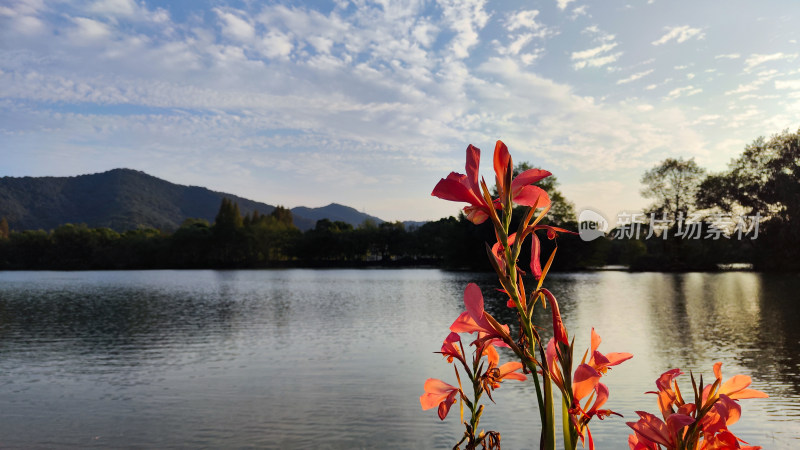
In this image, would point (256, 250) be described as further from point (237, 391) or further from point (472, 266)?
point (237, 391)

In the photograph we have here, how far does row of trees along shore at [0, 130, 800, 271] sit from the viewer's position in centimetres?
3969

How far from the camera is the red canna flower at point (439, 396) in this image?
32.8 inches

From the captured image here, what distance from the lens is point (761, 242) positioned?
4047 centimetres

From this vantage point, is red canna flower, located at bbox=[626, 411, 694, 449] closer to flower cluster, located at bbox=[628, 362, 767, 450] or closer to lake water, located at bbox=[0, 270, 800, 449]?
flower cluster, located at bbox=[628, 362, 767, 450]

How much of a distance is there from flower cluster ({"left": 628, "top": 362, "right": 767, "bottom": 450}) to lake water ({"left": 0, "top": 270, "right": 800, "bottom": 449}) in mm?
4991

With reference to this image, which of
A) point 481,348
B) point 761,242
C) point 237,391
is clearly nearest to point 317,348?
point 237,391

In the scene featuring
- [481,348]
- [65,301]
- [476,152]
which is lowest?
[65,301]

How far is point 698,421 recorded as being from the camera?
75 cm

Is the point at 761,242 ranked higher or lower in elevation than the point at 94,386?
higher

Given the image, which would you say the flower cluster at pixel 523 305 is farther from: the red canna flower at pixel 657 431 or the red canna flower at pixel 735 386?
the red canna flower at pixel 735 386

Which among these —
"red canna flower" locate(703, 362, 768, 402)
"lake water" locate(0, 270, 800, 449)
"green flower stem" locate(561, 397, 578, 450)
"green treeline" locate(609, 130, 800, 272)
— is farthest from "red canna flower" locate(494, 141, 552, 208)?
"green treeline" locate(609, 130, 800, 272)

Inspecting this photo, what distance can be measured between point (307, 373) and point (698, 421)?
855 centimetres

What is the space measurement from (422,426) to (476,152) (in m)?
5.84

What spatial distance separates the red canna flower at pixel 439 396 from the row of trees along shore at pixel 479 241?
29.7 metres
